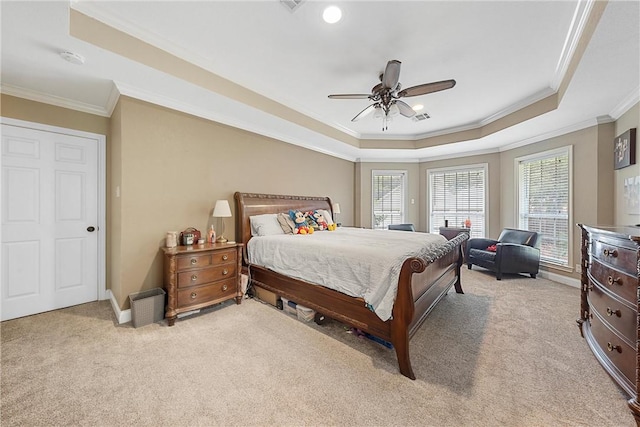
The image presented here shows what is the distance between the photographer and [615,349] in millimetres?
1803

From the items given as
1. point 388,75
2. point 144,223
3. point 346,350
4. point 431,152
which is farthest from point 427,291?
point 431,152

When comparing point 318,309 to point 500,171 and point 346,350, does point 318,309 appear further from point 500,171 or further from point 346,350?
point 500,171

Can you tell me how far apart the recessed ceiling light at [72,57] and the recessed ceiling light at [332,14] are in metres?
2.26

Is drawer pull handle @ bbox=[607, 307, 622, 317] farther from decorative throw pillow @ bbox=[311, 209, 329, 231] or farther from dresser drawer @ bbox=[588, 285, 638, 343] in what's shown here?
decorative throw pillow @ bbox=[311, 209, 329, 231]

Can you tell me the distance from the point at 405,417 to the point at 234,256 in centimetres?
254

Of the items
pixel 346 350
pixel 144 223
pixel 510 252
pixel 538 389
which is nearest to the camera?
pixel 538 389

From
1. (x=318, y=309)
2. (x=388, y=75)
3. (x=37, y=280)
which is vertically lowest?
(x=318, y=309)

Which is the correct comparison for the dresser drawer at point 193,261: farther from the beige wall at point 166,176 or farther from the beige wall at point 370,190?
the beige wall at point 370,190

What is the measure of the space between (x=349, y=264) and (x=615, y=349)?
2.03 m

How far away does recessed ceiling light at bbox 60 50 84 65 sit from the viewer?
221cm

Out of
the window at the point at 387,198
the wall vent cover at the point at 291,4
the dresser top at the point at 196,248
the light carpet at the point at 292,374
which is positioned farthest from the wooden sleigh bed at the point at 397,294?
the window at the point at 387,198

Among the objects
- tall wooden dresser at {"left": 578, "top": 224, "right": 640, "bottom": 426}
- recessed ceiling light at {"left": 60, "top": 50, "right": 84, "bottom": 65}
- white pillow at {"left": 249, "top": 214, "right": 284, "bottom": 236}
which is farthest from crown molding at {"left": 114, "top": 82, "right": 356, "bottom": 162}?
tall wooden dresser at {"left": 578, "top": 224, "right": 640, "bottom": 426}

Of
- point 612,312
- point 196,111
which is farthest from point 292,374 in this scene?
point 196,111

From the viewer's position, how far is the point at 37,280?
3.00m
